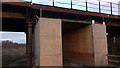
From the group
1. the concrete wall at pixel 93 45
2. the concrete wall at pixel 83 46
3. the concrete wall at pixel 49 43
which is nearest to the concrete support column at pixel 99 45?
the concrete wall at pixel 93 45

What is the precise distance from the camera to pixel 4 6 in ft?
30.0

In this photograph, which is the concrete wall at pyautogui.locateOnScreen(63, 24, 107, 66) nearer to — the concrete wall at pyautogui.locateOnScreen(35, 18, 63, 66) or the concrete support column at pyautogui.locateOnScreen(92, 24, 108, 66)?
the concrete support column at pyautogui.locateOnScreen(92, 24, 108, 66)

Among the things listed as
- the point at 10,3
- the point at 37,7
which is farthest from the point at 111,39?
the point at 10,3

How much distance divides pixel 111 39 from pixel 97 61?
15.0 m

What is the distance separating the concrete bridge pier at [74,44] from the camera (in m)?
6.77

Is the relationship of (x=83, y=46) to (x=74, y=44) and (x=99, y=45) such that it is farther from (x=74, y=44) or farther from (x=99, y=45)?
(x=74, y=44)

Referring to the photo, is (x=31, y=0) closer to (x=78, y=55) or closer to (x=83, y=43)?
(x=83, y=43)

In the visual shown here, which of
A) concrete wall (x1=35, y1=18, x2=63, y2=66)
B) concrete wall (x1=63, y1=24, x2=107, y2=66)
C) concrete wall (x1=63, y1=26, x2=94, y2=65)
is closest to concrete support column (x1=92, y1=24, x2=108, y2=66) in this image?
concrete wall (x1=63, y1=24, x2=107, y2=66)

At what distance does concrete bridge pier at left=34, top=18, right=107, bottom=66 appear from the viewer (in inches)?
266

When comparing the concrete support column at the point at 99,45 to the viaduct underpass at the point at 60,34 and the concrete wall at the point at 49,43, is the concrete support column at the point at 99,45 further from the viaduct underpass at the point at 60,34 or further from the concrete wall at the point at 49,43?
the concrete wall at the point at 49,43

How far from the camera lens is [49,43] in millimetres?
6922

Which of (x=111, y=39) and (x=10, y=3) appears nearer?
(x=10, y=3)

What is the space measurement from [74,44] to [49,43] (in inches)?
198

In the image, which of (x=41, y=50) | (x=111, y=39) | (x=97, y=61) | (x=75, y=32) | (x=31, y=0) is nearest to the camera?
(x=41, y=50)
